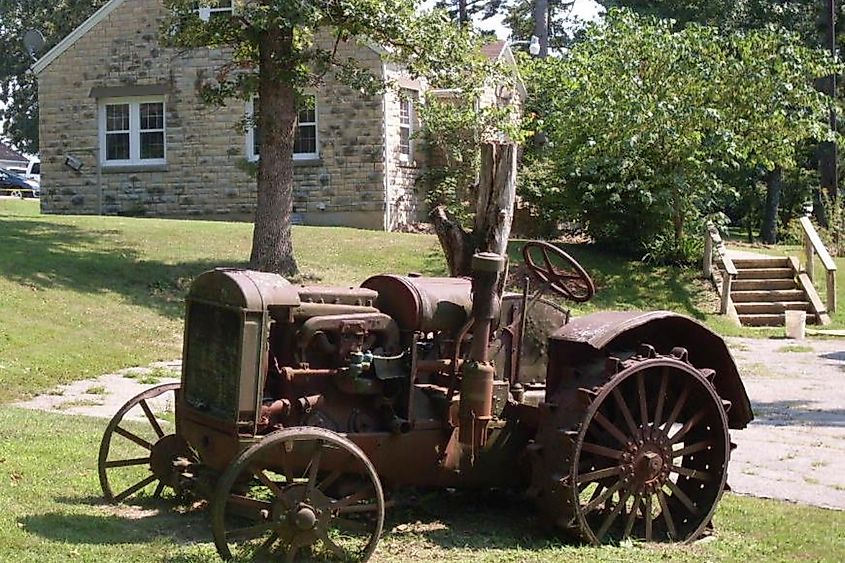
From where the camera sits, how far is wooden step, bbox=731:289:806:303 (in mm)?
21359

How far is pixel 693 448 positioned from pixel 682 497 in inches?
12.4

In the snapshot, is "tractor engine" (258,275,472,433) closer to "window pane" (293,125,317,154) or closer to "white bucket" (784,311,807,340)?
"white bucket" (784,311,807,340)

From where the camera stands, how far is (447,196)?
27.4 m

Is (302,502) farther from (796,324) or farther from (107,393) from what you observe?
(796,324)

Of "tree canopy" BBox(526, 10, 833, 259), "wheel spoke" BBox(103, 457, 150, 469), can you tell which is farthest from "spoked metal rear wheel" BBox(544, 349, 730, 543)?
"tree canopy" BBox(526, 10, 833, 259)

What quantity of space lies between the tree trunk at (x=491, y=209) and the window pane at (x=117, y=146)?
23.8m

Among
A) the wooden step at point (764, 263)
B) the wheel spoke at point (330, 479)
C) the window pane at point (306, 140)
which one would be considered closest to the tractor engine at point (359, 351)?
the wheel spoke at point (330, 479)

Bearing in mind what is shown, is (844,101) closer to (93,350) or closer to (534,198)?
(534,198)

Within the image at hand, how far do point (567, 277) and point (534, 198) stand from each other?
18178 millimetres

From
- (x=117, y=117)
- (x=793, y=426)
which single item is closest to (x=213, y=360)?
(x=793, y=426)

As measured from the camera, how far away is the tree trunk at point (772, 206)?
106ft

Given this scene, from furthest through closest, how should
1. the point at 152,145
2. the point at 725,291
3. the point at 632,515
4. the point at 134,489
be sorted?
the point at 152,145
the point at 725,291
the point at 134,489
the point at 632,515

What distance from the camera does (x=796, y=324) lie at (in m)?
18.8

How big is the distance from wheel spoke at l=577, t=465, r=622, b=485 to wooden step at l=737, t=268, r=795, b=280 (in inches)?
653
